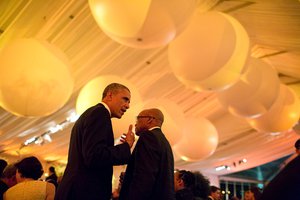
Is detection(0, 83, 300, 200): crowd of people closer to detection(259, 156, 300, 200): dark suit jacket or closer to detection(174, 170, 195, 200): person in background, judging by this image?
detection(174, 170, 195, 200): person in background

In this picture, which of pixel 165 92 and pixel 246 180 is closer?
pixel 165 92

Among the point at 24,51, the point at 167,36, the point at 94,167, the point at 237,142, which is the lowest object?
the point at 94,167

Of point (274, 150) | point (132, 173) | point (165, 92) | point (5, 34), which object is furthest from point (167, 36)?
point (274, 150)

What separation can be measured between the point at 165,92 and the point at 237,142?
285 centimetres

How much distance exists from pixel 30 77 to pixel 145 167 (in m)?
1.15

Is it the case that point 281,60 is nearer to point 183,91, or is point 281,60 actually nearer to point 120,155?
point 183,91

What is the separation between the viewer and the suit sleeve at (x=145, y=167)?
59.7 inches

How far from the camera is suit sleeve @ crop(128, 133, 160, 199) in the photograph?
1.52 metres

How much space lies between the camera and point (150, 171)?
61.1 inches

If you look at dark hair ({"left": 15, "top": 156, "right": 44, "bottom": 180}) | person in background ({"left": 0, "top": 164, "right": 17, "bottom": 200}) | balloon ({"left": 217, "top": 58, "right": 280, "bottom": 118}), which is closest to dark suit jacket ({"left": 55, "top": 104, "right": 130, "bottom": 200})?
dark hair ({"left": 15, "top": 156, "right": 44, "bottom": 180})

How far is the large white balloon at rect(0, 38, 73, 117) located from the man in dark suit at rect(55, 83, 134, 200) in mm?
889

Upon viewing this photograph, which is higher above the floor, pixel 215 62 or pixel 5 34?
pixel 5 34

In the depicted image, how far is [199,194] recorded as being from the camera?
2496 mm

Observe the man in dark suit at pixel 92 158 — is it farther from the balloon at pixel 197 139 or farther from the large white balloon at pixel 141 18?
the balloon at pixel 197 139
